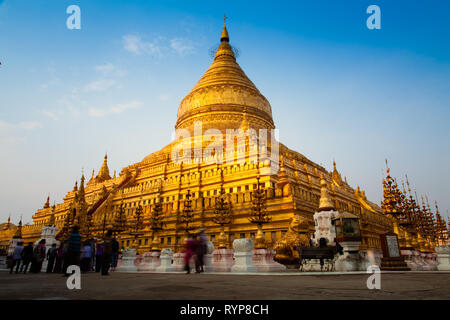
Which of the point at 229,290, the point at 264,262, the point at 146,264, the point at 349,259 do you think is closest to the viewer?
the point at 229,290

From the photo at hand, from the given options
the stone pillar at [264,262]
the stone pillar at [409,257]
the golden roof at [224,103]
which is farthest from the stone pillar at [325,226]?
the golden roof at [224,103]

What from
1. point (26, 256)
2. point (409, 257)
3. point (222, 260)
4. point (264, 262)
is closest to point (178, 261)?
point (222, 260)

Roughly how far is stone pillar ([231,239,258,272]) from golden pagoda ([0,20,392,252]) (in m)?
3.58

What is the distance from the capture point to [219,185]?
29922 mm

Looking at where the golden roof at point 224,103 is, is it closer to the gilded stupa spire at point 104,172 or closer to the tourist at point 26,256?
the gilded stupa spire at point 104,172

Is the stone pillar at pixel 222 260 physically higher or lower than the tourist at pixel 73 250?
lower

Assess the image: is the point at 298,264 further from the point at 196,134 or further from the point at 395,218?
the point at 196,134

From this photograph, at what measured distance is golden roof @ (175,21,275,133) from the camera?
42.6 m

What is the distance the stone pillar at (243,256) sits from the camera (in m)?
13.7

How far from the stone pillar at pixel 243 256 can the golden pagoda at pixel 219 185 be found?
11.7ft

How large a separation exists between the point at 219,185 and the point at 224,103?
17.3 m

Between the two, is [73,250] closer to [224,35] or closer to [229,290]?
[229,290]
